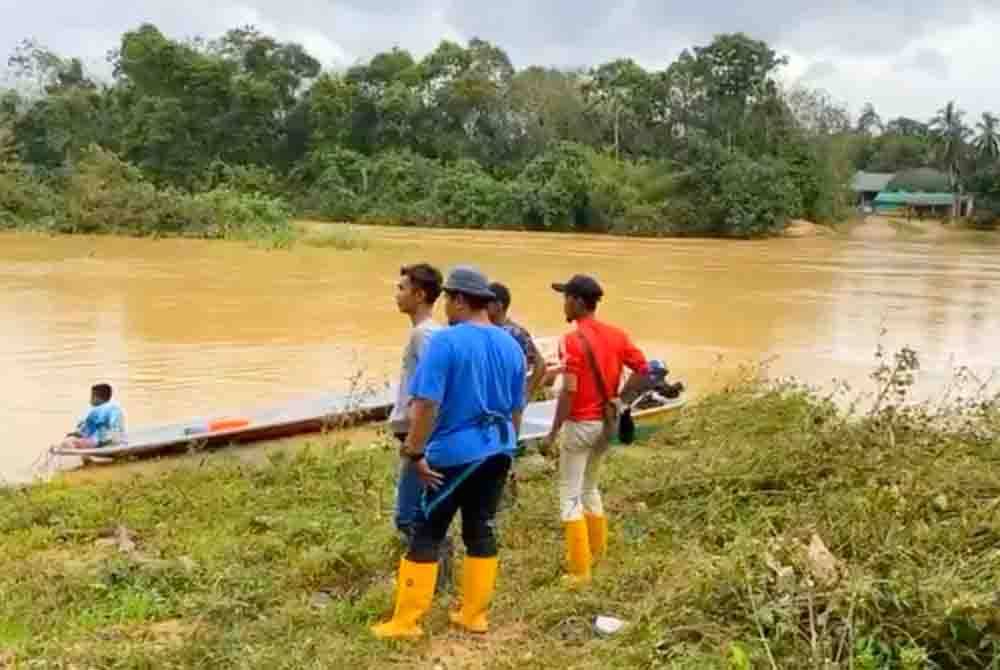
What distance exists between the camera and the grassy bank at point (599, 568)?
318cm

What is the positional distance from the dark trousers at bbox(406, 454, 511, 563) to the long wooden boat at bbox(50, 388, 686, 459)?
10.1 feet

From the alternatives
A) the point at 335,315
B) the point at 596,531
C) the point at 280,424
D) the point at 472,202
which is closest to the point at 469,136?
the point at 472,202

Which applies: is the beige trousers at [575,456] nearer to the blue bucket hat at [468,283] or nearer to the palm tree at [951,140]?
the blue bucket hat at [468,283]

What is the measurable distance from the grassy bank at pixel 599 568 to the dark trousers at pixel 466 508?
30 cm

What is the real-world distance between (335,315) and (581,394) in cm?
1344

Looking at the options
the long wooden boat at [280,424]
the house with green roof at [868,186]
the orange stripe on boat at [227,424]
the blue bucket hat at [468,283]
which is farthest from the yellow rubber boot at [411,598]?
the house with green roof at [868,186]

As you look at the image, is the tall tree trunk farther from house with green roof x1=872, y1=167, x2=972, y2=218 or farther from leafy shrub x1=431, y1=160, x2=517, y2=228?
leafy shrub x1=431, y1=160, x2=517, y2=228

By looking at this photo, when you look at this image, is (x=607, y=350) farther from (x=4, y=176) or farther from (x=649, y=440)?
(x=4, y=176)

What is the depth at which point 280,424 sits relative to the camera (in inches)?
309

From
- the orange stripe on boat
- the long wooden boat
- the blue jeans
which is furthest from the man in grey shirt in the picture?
the orange stripe on boat

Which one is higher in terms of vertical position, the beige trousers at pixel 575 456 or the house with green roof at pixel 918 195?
the house with green roof at pixel 918 195

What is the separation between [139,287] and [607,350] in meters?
17.6

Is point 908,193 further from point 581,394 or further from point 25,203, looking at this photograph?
point 581,394

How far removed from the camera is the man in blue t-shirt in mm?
3502
